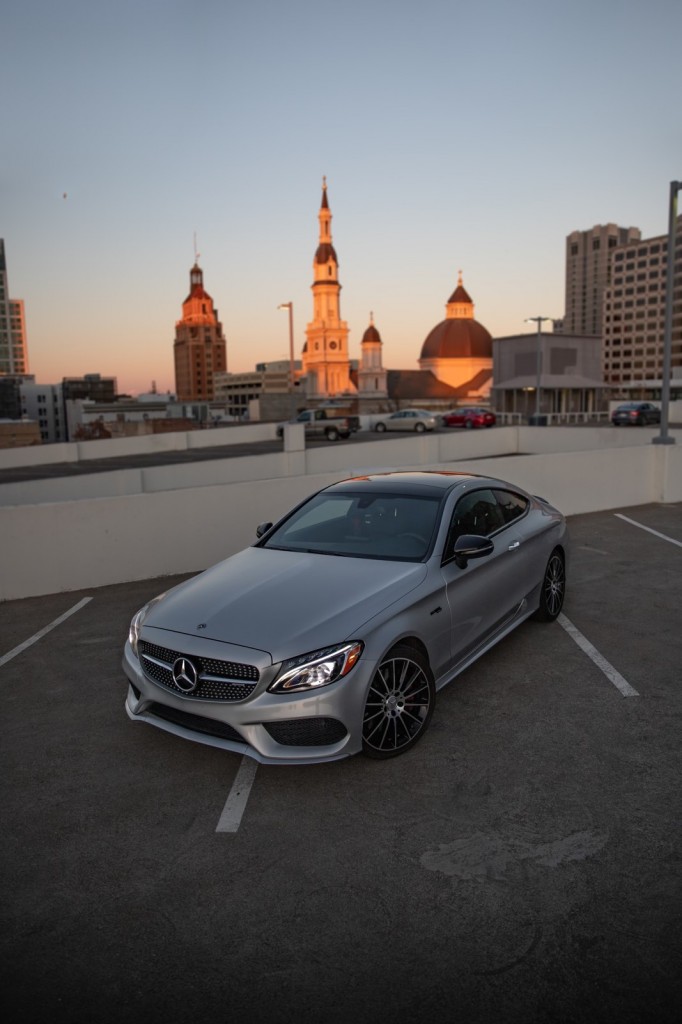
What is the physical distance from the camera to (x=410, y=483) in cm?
627

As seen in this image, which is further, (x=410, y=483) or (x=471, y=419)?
(x=471, y=419)

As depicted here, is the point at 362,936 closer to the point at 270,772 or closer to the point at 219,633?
the point at 270,772

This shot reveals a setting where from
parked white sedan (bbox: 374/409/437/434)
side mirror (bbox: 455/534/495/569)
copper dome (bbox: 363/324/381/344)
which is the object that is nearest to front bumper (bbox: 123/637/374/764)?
side mirror (bbox: 455/534/495/569)

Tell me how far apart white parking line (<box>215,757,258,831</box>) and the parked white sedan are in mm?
46399

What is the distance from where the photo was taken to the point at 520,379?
2389 inches

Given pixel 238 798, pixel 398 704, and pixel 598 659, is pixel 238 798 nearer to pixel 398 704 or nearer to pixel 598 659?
pixel 398 704

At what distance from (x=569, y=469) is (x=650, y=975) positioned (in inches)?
480

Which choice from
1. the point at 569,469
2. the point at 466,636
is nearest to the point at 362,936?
the point at 466,636

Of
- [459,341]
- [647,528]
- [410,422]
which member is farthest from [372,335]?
[647,528]

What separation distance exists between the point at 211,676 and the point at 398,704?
1178 mm

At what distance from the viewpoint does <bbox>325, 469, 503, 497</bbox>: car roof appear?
607cm

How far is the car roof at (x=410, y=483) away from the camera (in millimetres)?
6066

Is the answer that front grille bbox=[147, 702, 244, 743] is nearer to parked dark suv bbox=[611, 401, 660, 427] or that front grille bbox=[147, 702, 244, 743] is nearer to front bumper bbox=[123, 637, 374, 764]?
front bumper bbox=[123, 637, 374, 764]

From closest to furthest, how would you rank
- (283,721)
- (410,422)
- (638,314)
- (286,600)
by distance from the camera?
(283,721)
(286,600)
(410,422)
(638,314)
